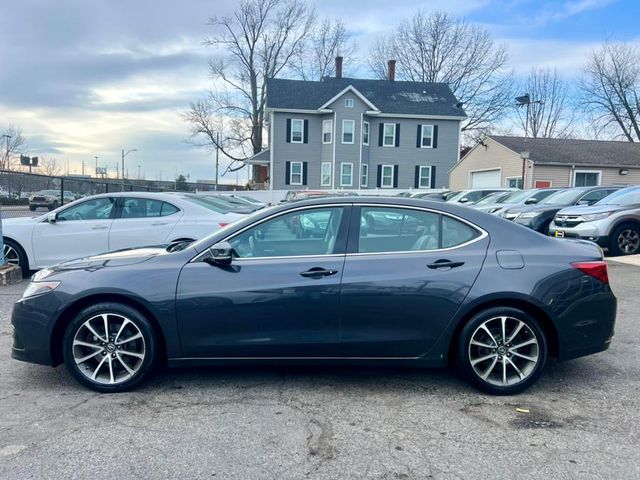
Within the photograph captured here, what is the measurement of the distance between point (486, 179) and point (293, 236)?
29.3 meters

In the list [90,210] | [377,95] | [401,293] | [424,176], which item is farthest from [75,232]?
[377,95]

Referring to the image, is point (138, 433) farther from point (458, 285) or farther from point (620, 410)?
point (620, 410)

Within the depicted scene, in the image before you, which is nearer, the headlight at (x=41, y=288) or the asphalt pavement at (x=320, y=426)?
the asphalt pavement at (x=320, y=426)

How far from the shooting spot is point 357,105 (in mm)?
34750

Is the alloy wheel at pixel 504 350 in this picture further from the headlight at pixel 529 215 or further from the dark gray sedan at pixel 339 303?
the headlight at pixel 529 215

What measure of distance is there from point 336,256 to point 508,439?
169 cm

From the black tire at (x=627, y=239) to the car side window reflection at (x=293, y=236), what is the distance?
900 cm

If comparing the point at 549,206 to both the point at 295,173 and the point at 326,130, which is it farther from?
the point at 295,173

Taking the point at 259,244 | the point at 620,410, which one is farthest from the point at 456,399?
the point at 259,244

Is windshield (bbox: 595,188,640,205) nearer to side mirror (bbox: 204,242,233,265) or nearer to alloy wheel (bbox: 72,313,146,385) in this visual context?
side mirror (bbox: 204,242,233,265)

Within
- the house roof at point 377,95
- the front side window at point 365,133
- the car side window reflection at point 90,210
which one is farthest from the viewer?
the front side window at point 365,133

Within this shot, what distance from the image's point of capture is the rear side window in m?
3.87

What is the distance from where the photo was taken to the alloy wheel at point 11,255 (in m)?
8.21

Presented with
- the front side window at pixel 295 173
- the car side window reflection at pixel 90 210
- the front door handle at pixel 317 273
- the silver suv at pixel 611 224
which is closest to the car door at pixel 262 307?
the front door handle at pixel 317 273
